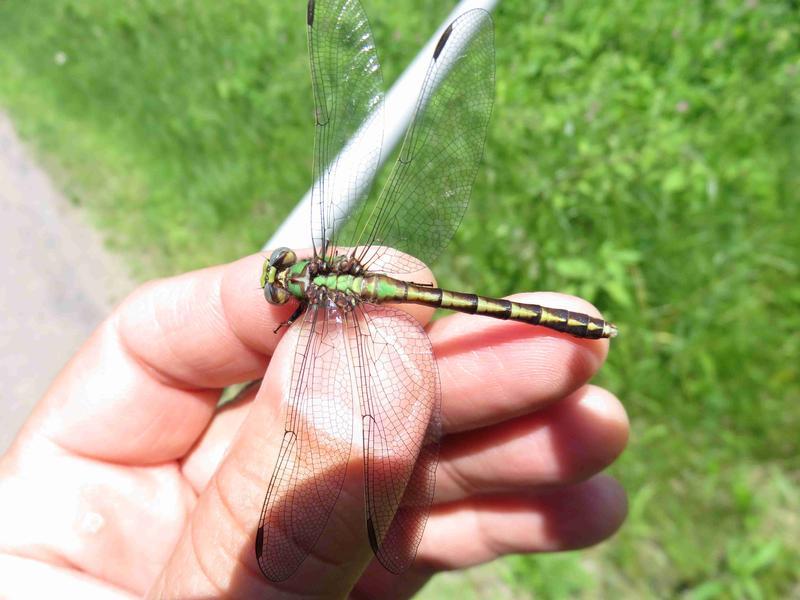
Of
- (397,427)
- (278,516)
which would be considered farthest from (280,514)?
(397,427)

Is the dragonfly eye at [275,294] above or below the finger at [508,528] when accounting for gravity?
above

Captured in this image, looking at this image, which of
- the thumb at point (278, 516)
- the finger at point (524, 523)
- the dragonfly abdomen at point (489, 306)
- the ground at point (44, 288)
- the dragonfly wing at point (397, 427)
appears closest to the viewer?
the thumb at point (278, 516)

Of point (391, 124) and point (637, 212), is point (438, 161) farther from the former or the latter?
point (637, 212)

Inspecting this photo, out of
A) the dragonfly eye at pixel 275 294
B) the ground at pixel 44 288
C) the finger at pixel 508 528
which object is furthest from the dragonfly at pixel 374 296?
the ground at pixel 44 288

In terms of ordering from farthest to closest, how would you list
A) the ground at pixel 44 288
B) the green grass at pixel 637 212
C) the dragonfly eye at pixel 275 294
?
the ground at pixel 44 288
the green grass at pixel 637 212
the dragonfly eye at pixel 275 294

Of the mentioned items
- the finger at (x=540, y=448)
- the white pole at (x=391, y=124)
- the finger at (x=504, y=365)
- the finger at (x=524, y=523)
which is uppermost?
the white pole at (x=391, y=124)

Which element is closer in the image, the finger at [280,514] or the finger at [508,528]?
the finger at [280,514]

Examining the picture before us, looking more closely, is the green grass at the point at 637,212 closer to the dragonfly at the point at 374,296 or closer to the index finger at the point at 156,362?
the dragonfly at the point at 374,296
